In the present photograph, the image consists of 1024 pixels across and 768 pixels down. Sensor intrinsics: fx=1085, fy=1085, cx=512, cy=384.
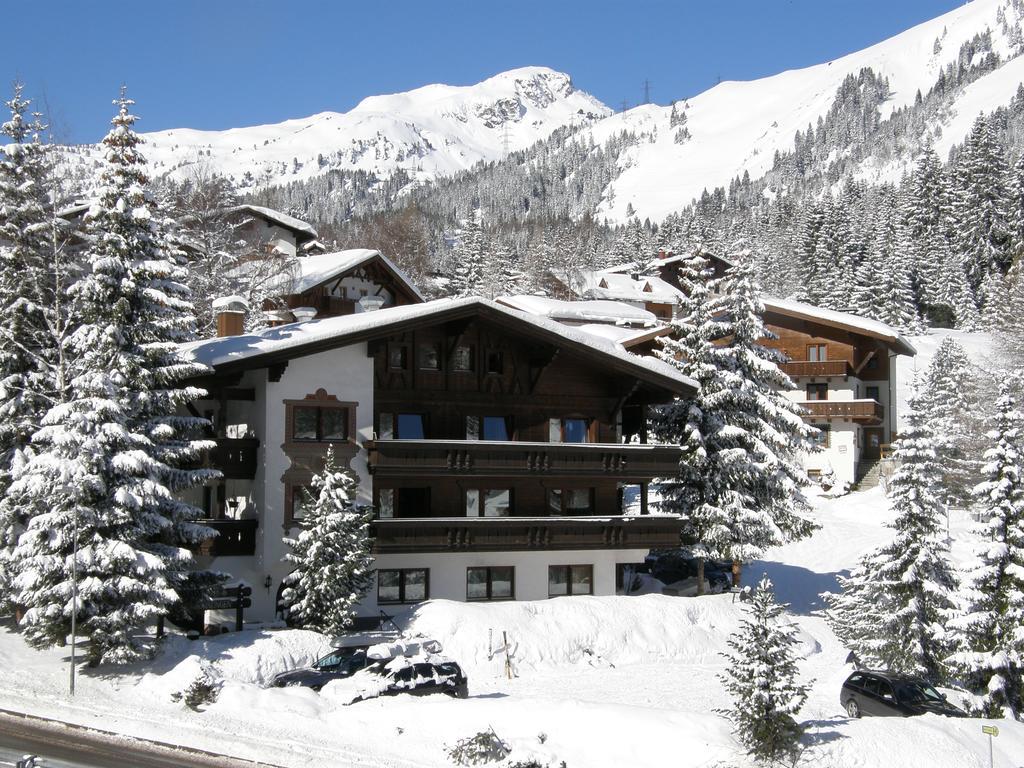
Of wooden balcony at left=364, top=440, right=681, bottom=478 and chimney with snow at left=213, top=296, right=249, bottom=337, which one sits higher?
chimney with snow at left=213, top=296, right=249, bottom=337

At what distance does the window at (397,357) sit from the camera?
120 feet

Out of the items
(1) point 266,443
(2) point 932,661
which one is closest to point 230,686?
(1) point 266,443

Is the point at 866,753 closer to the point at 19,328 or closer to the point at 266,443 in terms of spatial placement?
the point at 266,443

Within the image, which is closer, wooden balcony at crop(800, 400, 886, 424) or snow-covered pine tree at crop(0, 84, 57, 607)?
snow-covered pine tree at crop(0, 84, 57, 607)

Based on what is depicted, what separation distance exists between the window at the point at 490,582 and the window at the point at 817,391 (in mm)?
39753

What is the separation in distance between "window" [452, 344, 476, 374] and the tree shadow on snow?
681 inches

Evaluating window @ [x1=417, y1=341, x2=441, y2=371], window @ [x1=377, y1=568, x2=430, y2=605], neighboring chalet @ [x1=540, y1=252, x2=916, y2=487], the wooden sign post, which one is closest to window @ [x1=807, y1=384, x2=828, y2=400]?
neighboring chalet @ [x1=540, y1=252, x2=916, y2=487]

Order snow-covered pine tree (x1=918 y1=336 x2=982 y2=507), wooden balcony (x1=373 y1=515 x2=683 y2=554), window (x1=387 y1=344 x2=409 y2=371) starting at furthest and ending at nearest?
snow-covered pine tree (x1=918 y1=336 x2=982 y2=507) < window (x1=387 y1=344 x2=409 y2=371) < wooden balcony (x1=373 y1=515 x2=683 y2=554)

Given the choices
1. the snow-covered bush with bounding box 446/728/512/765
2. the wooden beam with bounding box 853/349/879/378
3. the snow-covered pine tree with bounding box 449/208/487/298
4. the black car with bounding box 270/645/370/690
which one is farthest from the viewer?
the snow-covered pine tree with bounding box 449/208/487/298

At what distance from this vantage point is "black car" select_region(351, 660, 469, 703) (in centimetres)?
2498

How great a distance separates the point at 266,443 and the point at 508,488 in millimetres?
8920

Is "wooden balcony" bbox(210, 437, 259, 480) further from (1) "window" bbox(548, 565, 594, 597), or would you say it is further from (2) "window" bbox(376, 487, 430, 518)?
(1) "window" bbox(548, 565, 594, 597)

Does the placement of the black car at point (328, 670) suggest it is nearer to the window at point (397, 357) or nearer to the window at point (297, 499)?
the window at point (297, 499)

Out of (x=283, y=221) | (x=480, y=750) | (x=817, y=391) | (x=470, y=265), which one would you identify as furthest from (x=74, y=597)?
(x=470, y=265)
